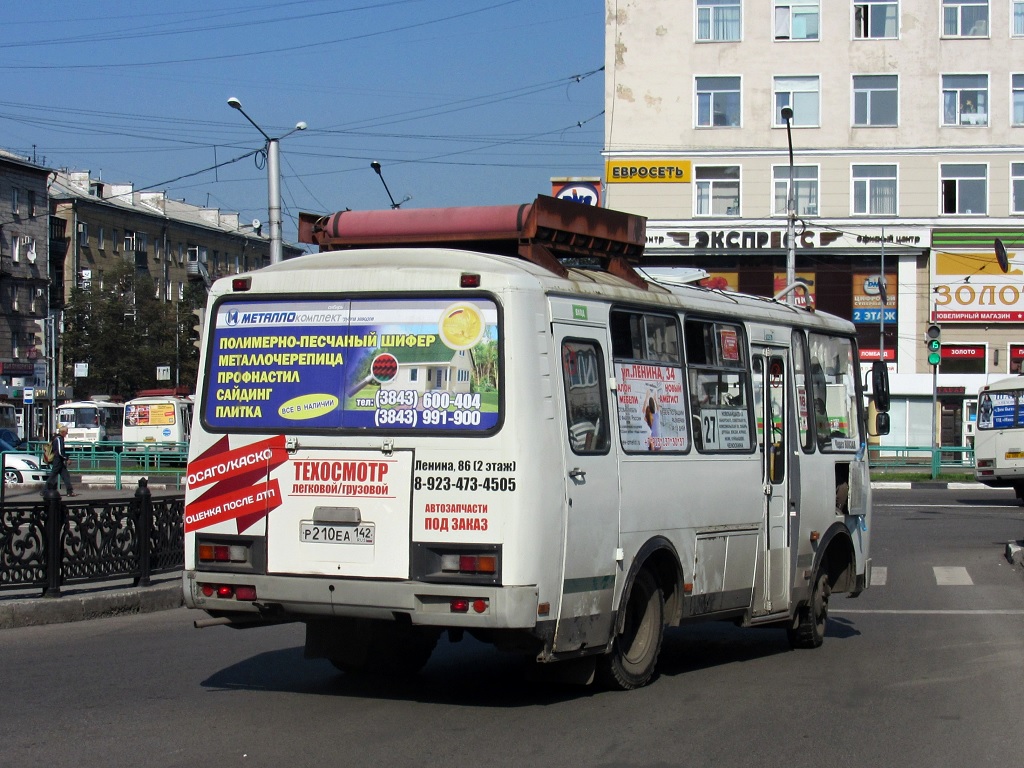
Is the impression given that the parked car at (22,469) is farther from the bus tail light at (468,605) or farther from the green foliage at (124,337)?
the green foliage at (124,337)

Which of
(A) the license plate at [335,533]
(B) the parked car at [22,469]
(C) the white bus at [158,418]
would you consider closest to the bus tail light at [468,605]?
(A) the license plate at [335,533]

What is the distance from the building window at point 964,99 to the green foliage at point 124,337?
3556 cm

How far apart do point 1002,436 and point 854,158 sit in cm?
1884

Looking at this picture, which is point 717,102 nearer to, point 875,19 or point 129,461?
point 875,19

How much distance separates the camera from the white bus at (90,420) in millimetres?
54469

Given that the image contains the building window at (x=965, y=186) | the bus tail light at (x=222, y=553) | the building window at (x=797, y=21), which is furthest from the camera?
the building window at (x=797, y=21)

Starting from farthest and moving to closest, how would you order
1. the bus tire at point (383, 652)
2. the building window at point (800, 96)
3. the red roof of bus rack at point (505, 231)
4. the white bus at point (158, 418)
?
the white bus at point (158, 418) < the building window at point (800, 96) < the bus tire at point (383, 652) < the red roof of bus rack at point (505, 231)

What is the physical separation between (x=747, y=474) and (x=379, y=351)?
3.25 meters

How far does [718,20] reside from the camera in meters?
48.3

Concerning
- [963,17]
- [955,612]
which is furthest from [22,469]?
[963,17]

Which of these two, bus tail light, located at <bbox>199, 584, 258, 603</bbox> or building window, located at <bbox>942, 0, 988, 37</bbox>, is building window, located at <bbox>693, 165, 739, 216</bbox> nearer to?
building window, located at <bbox>942, 0, 988, 37</bbox>

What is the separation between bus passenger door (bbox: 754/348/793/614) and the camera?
9.68 meters

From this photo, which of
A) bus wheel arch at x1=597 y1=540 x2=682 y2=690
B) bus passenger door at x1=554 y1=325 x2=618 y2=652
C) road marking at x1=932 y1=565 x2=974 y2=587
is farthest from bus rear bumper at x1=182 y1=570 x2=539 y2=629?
road marking at x1=932 y1=565 x2=974 y2=587

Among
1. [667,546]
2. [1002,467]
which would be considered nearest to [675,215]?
[1002,467]
